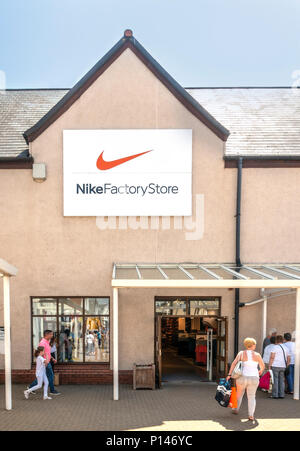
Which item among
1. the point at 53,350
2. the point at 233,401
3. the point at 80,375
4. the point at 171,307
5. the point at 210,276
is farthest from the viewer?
the point at 171,307

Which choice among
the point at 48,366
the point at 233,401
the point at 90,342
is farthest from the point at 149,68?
the point at 233,401

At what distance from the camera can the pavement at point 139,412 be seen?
7.01m

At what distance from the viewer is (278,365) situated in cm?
873

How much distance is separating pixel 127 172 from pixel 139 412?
6.06m

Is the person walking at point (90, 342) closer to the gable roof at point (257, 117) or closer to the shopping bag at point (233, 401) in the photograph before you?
the shopping bag at point (233, 401)

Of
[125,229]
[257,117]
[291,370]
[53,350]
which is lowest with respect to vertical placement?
[291,370]

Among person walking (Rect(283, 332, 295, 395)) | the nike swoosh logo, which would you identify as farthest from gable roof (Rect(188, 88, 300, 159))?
person walking (Rect(283, 332, 295, 395))

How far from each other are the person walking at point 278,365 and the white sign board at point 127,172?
4163mm

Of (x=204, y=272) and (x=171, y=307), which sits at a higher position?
(x=204, y=272)

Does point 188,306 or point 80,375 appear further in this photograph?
point 188,306

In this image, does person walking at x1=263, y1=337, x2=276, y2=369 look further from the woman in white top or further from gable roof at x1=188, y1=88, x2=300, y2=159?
gable roof at x1=188, y1=88, x2=300, y2=159

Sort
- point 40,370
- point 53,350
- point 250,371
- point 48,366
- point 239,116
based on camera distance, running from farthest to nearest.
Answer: point 239,116 < point 53,350 < point 48,366 < point 40,370 < point 250,371

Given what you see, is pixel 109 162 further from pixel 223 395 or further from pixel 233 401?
pixel 233 401
